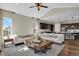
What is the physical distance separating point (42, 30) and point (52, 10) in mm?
478

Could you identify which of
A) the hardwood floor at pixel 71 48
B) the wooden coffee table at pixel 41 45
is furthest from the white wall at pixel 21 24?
the hardwood floor at pixel 71 48

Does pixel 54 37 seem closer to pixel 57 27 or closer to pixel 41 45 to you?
pixel 57 27

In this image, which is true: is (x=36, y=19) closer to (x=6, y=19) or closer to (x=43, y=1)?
(x=43, y=1)

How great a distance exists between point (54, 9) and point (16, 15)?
798 mm

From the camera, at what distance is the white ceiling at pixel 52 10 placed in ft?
7.36

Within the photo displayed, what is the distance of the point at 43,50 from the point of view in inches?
88.6

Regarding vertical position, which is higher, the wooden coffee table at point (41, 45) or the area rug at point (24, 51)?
the wooden coffee table at point (41, 45)

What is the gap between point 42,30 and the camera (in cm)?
239

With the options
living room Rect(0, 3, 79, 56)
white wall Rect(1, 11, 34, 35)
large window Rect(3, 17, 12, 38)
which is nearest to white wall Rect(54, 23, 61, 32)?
living room Rect(0, 3, 79, 56)

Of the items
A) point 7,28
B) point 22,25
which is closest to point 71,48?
point 22,25

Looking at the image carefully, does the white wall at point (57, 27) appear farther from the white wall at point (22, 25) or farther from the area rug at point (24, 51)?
the white wall at point (22, 25)

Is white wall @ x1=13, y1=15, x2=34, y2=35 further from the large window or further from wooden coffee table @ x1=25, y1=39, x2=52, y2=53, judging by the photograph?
wooden coffee table @ x1=25, y1=39, x2=52, y2=53

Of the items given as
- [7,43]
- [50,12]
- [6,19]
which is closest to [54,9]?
[50,12]

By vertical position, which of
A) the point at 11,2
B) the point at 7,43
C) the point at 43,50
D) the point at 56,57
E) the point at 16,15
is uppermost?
the point at 11,2
